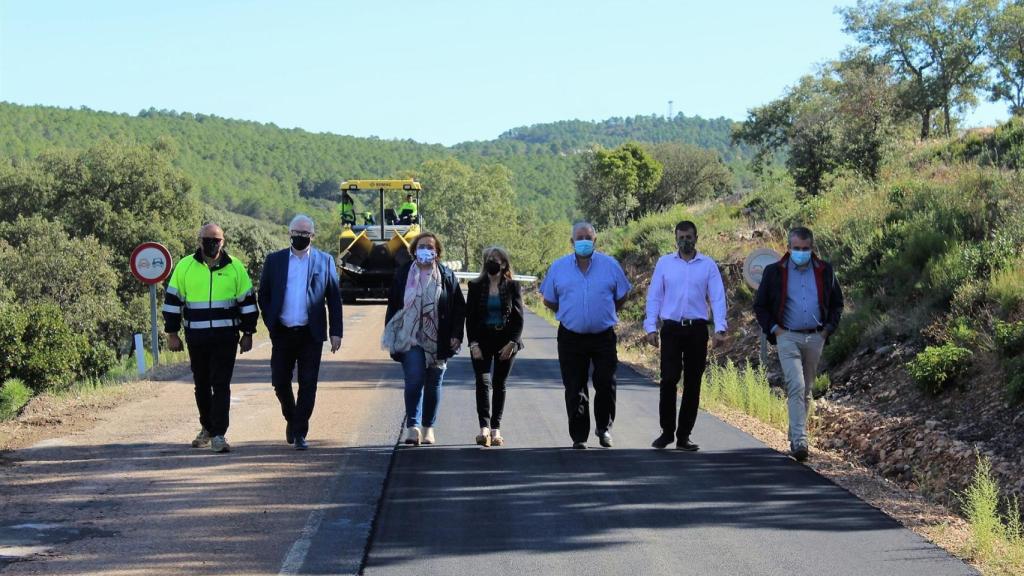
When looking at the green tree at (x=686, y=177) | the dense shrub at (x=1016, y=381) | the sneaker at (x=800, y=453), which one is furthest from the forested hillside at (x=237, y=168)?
the sneaker at (x=800, y=453)

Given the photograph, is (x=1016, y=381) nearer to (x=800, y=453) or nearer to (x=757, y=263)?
(x=800, y=453)

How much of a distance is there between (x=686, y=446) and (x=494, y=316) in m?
2.06

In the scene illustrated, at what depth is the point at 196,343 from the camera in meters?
10.4

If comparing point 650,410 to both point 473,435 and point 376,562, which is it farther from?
point 376,562

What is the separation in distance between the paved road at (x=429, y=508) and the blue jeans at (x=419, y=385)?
325 mm

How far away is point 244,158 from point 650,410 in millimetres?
183456

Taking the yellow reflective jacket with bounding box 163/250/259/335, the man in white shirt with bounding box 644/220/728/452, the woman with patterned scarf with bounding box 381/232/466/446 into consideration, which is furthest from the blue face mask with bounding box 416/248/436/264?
the man in white shirt with bounding box 644/220/728/452

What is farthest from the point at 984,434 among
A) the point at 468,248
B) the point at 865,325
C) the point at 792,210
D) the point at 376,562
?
the point at 468,248

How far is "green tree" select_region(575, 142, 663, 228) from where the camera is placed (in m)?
75.3

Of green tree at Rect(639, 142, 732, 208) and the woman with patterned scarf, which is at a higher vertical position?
green tree at Rect(639, 142, 732, 208)

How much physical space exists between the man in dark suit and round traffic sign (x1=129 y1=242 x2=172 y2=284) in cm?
803

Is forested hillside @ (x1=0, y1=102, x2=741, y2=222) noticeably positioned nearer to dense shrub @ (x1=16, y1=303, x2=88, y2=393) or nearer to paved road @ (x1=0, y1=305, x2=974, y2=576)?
dense shrub @ (x1=16, y1=303, x2=88, y2=393)

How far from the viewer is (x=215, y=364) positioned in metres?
10.5

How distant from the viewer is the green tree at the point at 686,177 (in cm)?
8150
